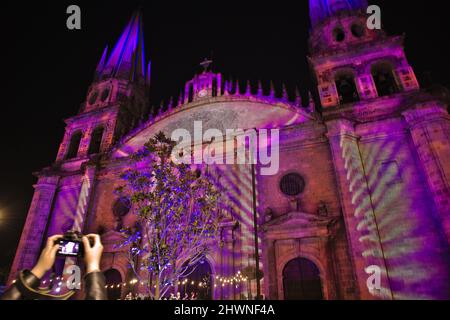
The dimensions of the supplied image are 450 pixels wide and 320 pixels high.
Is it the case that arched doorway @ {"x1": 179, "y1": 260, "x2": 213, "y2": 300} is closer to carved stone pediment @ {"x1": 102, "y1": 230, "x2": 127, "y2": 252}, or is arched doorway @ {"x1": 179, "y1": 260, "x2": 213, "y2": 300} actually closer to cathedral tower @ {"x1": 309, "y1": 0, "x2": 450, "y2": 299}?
carved stone pediment @ {"x1": 102, "y1": 230, "x2": 127, "y2": 252}

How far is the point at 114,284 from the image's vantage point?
58.3 ft

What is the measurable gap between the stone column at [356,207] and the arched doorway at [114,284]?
1406cm

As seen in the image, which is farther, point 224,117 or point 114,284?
point 224,117

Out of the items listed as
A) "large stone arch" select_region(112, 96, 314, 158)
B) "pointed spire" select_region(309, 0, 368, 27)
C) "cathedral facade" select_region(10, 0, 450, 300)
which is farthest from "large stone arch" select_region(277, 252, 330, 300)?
"pointed spire" select_region(309, 0, 368, 27)

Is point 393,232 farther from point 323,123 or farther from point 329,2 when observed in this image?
point 329,2

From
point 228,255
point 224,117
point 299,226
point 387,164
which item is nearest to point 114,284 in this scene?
point 228,255

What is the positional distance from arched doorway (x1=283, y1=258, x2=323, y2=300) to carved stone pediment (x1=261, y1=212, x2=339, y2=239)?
4.61 feet

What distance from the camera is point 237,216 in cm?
1622

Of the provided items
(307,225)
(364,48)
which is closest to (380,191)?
(307,225)

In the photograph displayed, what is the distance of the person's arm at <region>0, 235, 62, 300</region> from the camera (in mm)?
3256

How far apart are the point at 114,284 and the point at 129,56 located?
24090 millimetres

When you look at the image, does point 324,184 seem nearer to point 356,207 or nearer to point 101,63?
point 356,207

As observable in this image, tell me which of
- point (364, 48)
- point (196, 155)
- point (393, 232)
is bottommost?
point (393, 232)
